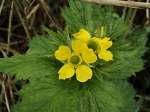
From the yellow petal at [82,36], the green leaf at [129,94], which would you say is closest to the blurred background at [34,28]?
the green leaf at [129,94]

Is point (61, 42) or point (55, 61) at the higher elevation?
point (61, 42)

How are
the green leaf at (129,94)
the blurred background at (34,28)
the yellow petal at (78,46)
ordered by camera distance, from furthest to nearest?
the blurred background at (34,28) < the green leaf at (129,94) < the yellow petal at (78,46)

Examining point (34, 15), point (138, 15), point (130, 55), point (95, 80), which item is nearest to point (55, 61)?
point (95, 80)

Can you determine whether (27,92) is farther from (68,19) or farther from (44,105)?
(68,19)

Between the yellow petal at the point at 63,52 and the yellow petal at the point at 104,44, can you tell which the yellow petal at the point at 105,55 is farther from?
the yellow petal at the point at 63,52

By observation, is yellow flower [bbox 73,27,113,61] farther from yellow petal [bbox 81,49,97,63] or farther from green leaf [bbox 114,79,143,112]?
green leaf [bbox 114,79,143,112]

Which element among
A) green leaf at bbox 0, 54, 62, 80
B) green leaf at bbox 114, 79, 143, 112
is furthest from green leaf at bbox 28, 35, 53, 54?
Answer: green leaf at bbox 114, 79, 143, 112
